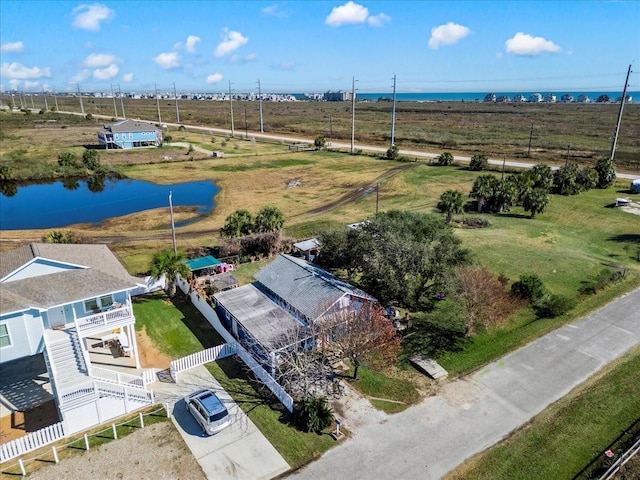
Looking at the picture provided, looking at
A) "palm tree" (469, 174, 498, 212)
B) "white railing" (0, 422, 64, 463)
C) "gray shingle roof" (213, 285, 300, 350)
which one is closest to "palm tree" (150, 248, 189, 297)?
"gray shingle roof" (213, 285, 300, 350)

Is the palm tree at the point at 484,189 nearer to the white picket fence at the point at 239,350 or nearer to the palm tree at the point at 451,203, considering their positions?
the palm tree at the point at 451,203

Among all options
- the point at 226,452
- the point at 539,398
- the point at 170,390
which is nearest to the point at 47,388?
the point at 170,390

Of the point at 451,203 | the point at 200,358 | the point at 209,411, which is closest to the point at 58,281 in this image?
the point at 200,358

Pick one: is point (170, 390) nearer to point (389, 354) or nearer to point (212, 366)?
point (212, 366)

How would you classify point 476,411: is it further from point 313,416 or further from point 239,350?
point 239,350

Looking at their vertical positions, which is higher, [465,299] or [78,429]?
[465,299]
